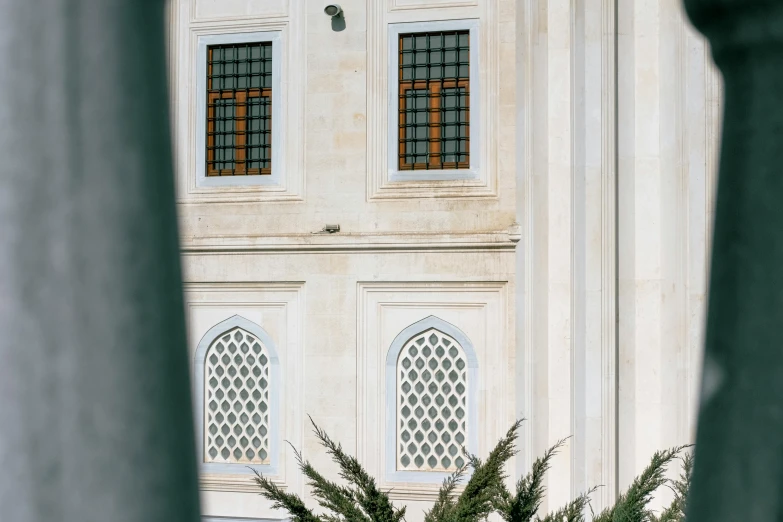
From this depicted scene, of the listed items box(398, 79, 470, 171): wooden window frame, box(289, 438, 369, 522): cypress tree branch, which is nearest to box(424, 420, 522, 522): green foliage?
box(289, 438, 369, 522): cypress tree branch

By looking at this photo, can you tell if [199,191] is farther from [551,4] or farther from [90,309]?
[90,309]

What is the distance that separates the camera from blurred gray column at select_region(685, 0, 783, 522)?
839mm

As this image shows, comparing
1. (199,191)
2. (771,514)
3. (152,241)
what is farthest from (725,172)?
(199,191)

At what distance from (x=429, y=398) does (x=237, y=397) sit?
184 centimetres

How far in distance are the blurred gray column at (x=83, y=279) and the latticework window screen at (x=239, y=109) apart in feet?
27.5

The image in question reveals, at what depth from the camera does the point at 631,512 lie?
11.8 feet

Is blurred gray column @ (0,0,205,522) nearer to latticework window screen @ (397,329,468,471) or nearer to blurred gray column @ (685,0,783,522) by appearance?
blurred gray column @ (685,0,783,522)

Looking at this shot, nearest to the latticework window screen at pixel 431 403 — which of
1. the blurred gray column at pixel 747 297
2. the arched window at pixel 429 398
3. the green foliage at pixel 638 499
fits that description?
the arched window at pixel 429 398

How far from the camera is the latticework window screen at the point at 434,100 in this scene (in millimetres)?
8781

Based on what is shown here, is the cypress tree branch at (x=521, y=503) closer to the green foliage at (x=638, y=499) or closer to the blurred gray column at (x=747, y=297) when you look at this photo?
the green foliage at (x=638, y=499)

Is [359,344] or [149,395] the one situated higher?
[149,395]

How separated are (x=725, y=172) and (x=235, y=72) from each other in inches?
345

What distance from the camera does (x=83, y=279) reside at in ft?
2.72

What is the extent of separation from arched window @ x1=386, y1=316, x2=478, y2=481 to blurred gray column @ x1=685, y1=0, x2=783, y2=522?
7.73 metres
